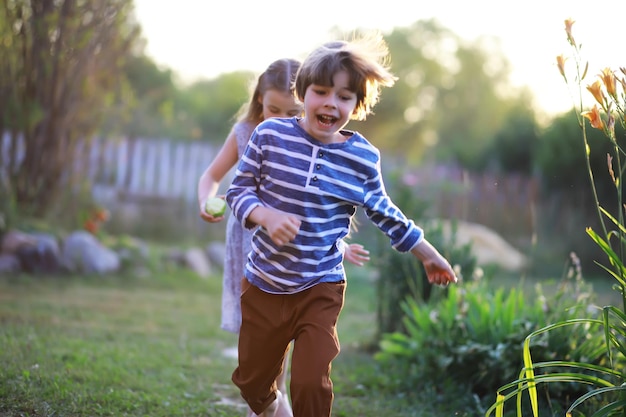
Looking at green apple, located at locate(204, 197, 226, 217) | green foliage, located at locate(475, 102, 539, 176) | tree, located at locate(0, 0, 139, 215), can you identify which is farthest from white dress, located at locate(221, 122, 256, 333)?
green foliage, located at locate(475, 102, 539, 176)

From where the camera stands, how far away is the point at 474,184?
14836mm

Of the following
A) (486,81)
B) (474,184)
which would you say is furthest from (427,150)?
(474,184)

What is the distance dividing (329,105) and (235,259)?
51.0 inches

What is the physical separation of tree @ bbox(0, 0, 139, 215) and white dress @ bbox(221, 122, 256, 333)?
16.3ft

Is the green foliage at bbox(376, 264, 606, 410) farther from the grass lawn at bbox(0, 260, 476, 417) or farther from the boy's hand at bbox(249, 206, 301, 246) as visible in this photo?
the boy's hand at bbox(249, 206, 301, 246)

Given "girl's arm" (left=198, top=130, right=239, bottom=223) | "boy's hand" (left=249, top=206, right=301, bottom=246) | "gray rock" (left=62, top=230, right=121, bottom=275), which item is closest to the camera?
"boy's hand" (left=249, top=206, right=301, bottom=246)

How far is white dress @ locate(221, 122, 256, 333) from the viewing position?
352 centimetres

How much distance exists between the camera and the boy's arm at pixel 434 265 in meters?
2.59

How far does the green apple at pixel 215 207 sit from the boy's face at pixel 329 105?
0.65 metres

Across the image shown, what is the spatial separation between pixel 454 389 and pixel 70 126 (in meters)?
6.16

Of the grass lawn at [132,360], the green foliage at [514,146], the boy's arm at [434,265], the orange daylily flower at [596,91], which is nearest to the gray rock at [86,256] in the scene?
the grass lawn at [132,360]

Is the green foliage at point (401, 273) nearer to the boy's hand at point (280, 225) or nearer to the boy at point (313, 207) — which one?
the boy at point (313, 207)

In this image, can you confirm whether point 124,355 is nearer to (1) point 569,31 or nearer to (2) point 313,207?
(2) point 313,207

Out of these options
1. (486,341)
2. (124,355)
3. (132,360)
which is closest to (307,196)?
(486,341)
